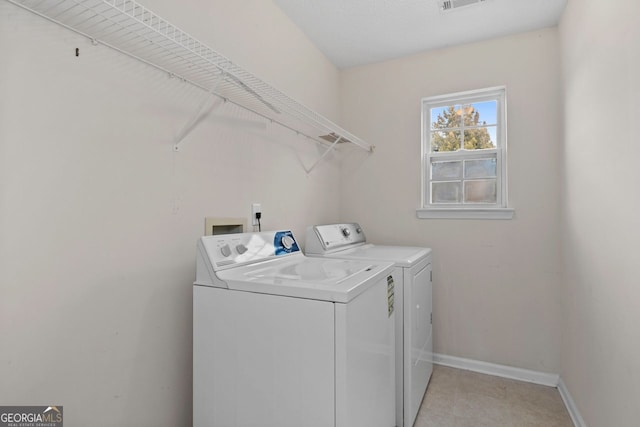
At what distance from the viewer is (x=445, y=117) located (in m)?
2.72

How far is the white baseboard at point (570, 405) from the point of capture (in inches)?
71.3

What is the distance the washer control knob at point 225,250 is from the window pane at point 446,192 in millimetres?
1901

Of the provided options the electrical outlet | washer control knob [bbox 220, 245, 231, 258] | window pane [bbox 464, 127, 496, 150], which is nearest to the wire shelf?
the electrical outlet

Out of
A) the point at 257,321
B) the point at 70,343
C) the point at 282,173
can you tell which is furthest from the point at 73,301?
the point at 282,173

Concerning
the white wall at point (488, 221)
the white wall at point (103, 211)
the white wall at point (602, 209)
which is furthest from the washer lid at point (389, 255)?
the white wall at point (602, 209)

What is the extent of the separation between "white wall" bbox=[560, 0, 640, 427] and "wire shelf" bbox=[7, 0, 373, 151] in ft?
4.62

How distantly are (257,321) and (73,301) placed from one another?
0.59 meters

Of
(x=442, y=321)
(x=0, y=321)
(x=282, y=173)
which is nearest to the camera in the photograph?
(x=0, y=321)

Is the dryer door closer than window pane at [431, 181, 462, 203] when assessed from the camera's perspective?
Yes

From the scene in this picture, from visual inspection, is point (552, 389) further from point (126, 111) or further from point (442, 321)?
point (126, 111)

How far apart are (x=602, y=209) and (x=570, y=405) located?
1.29 meters

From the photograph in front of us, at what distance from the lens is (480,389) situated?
223cm

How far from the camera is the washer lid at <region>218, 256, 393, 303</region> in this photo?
111 cm

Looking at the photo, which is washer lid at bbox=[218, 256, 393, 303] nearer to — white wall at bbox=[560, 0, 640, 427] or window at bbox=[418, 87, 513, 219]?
white wall at bbox=[560, 0, 640, 427]
